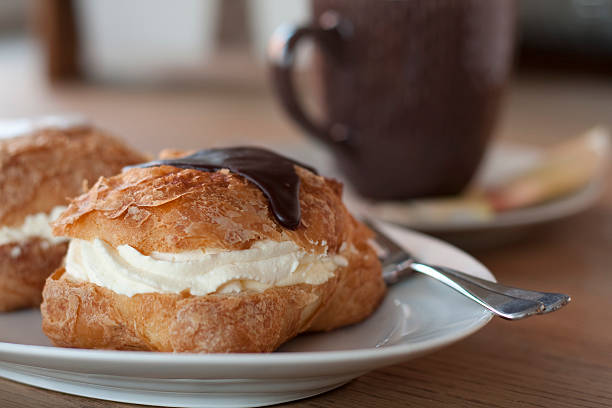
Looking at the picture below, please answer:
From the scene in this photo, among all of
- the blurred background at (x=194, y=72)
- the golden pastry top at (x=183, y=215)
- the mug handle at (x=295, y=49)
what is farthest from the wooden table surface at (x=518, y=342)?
the mug handle at (x=295, y=49)

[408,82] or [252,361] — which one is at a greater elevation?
[408,82]

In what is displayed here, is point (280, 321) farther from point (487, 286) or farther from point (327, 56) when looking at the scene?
point (327, 56)

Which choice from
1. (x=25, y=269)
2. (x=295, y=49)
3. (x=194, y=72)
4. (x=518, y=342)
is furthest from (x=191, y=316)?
(x=194, y=72)

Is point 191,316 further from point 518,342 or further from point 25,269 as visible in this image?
point 518,342

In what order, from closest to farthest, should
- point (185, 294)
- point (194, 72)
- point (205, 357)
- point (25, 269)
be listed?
point (205, 357)
point (185, 294)
point (25, 269)
point (194, 72)

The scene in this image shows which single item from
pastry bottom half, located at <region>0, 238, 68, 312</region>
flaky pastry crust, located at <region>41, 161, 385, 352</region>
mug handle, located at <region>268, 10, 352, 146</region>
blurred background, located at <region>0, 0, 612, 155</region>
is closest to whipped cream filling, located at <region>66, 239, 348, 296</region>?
flaky pastry crust, located at <region>41, 161, 385, 352</region>

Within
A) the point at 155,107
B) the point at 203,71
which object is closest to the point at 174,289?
the point at 155,107

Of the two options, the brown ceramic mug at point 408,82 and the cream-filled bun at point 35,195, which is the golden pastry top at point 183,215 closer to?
the cream-filled bun at point 35,195
